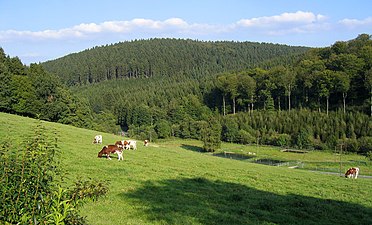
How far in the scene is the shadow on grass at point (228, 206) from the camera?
39.2 ft

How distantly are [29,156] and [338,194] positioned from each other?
1736 centimetres

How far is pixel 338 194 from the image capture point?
1925cm

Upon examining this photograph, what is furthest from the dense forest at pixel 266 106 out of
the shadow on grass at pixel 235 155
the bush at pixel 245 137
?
the shadow on grass at pixel 235 155

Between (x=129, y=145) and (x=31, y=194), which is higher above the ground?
(x=31, y=194)

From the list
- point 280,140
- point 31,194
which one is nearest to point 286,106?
point 280,140

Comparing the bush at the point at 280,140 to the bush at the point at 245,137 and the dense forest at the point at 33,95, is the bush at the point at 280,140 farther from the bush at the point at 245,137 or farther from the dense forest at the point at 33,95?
the dense forest at the point at 33,95

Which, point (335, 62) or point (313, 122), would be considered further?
point (335, 62)

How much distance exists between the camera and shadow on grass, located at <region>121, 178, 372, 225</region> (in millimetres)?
11953

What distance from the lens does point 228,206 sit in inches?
543

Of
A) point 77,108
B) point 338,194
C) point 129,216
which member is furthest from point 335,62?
point 129,216

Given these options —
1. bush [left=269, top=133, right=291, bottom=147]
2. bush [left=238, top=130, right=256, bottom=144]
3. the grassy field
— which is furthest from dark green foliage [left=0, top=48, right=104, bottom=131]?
bush [left=269, top=133, right=291, bottom=147]

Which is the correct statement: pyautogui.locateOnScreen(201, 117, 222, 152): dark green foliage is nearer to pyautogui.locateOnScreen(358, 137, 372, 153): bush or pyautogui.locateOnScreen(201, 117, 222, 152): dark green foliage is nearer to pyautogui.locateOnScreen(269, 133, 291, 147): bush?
pyautogui.locateOnScreen(269, 133, 291, 147): bush

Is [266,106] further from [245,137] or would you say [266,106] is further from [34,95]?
[34,95]

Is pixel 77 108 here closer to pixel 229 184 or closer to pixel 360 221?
pixel 229 184
